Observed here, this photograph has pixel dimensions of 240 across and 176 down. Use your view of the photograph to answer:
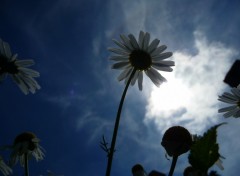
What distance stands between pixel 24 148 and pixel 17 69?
1.55m

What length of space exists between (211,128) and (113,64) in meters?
5.40

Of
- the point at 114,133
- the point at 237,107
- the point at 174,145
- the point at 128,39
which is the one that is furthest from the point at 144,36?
the point at 174,145

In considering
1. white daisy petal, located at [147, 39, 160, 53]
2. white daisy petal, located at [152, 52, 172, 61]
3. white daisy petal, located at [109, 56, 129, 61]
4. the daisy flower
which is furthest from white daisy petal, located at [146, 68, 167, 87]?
white daisy petal, located at [109, 56, 129, 61]

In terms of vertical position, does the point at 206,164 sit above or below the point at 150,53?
below

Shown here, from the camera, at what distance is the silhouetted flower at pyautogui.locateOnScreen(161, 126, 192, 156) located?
177cm

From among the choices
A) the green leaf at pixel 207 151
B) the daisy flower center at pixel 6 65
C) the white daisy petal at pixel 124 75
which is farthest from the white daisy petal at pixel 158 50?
the green leaf at pixel 207 151

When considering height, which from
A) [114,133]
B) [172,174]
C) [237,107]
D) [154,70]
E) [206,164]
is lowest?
[206,164]

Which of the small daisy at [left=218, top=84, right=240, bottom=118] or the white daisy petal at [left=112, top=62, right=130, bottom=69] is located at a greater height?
the white daisy petal at [left=112, top=62, right=130, bottom=69]

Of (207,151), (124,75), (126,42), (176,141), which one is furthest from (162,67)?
(207,151)

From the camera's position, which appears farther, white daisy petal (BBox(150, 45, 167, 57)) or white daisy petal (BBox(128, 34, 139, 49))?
white daisy petal (BBox(128, 34, 139, 49))

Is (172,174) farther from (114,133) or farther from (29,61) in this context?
(29,61)

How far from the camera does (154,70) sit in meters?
6.67

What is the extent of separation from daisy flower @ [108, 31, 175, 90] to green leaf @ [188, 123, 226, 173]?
5.07m

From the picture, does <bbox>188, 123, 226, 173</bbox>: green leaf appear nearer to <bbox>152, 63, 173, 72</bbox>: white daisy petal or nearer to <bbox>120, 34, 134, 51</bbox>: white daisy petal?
<bbox>152, 63, 173, 72</bbox>: white daisy petal
